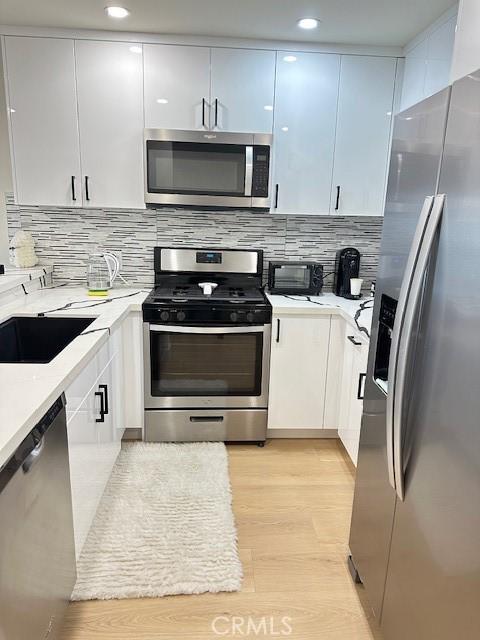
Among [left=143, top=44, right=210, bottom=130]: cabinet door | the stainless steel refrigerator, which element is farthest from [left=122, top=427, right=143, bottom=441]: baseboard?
[left=143, top=44, right=210, bottom=130]: cabinet door

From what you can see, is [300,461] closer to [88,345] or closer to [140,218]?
[88,345]

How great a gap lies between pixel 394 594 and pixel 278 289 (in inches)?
→ 75.6

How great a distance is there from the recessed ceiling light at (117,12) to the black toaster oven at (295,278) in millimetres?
1588

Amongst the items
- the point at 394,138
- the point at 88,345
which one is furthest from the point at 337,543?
the point at 394,138

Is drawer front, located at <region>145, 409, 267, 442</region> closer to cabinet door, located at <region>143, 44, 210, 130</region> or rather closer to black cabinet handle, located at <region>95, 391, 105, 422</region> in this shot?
black cabinet handle, located at <region>95, 391, 105, 422</region>

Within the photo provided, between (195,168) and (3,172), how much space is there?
127 cm

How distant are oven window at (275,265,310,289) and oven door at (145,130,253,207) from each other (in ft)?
1.84

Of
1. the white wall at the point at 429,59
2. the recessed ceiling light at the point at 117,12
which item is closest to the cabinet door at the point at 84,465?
the recessed ceiling light at the point at 117,12

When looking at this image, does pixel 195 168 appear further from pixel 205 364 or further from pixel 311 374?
pixel 311 374

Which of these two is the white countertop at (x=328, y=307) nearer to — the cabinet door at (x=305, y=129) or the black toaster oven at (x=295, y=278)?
the black toaster oven at (x=295, y=278)

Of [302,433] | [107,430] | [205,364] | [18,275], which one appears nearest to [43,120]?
[18,275]

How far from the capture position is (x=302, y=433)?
294 centimetres

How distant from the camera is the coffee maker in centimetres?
297

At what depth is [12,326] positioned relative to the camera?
2.20 meters
